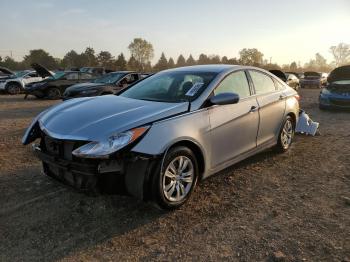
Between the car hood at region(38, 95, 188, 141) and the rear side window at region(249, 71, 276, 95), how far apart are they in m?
1.70

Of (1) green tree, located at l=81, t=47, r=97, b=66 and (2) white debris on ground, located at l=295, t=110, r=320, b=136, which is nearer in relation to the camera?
(2) white debris on ground, located at l=295, t=110, r=320, b=136

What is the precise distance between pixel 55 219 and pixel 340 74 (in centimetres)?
1197

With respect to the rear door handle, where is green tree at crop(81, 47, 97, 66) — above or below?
above

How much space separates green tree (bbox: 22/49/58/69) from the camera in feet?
216

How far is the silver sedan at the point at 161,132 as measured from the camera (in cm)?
339

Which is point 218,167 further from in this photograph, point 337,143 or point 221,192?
point 337,143

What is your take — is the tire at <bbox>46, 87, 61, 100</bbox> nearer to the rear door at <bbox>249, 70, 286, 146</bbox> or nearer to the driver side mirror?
the rear door at <bbox>249, 70, 286, 146</bbox>

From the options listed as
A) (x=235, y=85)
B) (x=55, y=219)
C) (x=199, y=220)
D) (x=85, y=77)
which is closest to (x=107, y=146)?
(x=55, y=219)

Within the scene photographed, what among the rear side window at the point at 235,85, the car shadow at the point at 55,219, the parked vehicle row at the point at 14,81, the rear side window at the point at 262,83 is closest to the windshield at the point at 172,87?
the rear side window at the point at 235,85

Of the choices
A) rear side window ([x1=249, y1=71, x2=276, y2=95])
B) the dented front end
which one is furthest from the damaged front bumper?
rear side window ([x1=249, y1=71, x2=276, y2=95])

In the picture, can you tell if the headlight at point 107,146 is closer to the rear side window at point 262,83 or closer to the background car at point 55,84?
the rear side window at point 262,83

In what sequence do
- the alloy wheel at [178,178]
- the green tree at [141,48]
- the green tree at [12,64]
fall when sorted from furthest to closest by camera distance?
the green tree at [141,48], the green tree at [12,64], the alloy wheel at [178,178]

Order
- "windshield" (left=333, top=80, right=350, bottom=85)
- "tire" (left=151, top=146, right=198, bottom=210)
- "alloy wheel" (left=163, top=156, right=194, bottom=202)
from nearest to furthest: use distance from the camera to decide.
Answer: "tire" (left=151, top=146, right=198, bottom=210) → "alloy wheel" (left=163, top=156, right=194, bottom=202) → "windshield" (left=333, top=80, right=350, bottom=85)

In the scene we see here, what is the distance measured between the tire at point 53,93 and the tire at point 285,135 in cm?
1315
